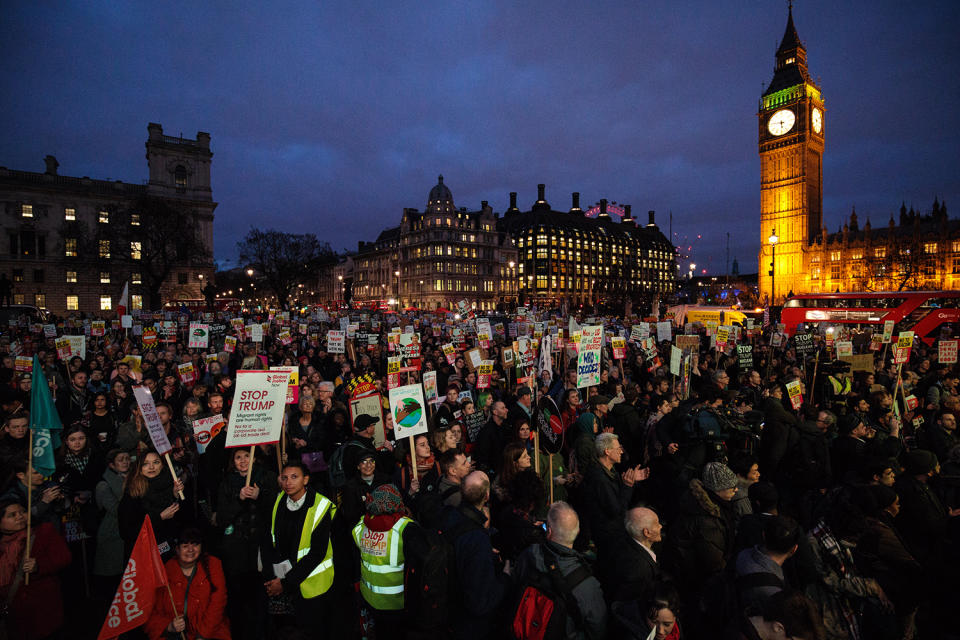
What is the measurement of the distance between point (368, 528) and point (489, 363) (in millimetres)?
6145

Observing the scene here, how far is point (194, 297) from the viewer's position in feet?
184

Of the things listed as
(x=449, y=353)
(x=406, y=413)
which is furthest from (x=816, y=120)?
(x=406, y=413)

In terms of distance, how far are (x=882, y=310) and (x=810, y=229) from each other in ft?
Answer: 249

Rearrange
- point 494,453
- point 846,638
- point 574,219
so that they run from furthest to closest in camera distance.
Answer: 1. point 574,219
2. point 494,453
3. point 846,638

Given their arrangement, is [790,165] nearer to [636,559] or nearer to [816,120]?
[816,120]

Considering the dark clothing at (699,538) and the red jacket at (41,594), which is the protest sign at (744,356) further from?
the red jacket at (41,594)

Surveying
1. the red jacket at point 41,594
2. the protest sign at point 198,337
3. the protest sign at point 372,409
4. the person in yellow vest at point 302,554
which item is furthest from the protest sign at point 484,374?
the protest sign at point 198,337

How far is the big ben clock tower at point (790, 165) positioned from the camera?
281 ft

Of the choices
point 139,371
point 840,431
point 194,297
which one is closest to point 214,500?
point 139,371

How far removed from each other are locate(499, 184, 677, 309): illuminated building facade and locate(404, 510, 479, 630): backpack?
9130cm

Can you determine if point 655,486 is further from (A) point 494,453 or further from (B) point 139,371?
(B) point 139,371

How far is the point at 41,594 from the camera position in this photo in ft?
11.6

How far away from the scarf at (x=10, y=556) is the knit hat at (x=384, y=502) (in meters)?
2.56

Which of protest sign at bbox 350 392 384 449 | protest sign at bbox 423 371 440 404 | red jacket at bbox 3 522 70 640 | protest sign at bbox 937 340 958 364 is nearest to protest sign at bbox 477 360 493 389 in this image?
protest sign at bbox 423 371 440 404
